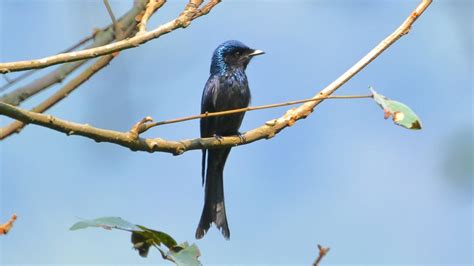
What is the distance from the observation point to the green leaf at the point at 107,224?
5.63 ft

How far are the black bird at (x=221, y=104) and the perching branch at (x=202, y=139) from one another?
67.4 inches

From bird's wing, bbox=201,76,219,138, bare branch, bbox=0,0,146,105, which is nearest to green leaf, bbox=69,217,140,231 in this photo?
bare branch, bbox=0,0,146,105

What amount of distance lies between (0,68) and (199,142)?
757 mm

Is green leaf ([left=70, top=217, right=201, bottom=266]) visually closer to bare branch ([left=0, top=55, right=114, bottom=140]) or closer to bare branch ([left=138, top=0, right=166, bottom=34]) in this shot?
bare branch ([left=138, top=0, right=166, bottom=34])

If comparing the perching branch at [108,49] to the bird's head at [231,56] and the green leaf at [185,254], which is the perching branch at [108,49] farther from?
the bird's head at [231,56]

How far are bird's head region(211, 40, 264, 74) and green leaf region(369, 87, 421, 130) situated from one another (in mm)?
3079

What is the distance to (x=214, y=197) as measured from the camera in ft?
15.2

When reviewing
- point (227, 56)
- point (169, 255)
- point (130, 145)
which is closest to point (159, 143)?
point (130, 145)

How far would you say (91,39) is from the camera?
3205mm

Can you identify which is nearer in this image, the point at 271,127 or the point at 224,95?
the point at 271,127

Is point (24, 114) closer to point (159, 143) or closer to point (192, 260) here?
point (159, 143)

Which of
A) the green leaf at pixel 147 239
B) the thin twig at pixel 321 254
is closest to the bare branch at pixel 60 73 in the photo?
the green leaf at pixel 147 239

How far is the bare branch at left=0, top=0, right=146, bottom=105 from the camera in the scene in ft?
9.44

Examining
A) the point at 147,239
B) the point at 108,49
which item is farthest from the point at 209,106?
the point at 147,239
